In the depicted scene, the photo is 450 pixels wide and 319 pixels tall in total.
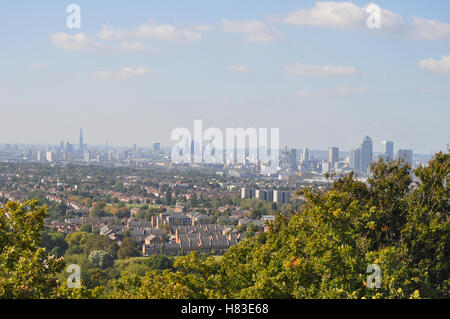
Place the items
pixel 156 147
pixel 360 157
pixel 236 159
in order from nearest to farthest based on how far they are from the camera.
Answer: pixel 360 157 < pixel 236 159 < pixel 156 147

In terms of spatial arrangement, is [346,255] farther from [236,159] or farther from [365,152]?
[236,159]

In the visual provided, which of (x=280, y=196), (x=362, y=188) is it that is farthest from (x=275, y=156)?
(x=362, y=188)

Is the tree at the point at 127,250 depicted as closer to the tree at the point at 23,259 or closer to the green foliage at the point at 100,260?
the green foliage at the point at 100,260

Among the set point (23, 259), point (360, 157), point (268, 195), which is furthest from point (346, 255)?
point (360, 157)

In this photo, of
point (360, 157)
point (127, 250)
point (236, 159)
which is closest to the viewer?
point (127, 250)

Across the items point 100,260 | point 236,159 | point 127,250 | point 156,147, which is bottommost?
point 127,250

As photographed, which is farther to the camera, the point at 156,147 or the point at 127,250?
the point at 156,147

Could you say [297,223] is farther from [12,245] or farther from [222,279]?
[12,245]

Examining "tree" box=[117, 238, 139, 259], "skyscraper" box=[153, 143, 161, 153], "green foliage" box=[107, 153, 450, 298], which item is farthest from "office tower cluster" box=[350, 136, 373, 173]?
"skyscraper" box=[153, 143, 161, 153]
